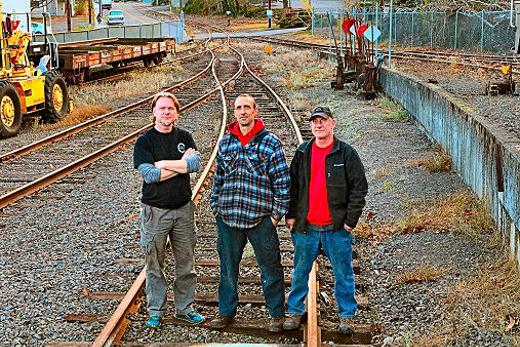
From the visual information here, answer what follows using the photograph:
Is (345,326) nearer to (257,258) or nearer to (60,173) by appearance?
(257,258)

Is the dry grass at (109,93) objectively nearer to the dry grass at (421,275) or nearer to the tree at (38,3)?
the tree at (38,3)

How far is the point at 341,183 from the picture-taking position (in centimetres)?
586

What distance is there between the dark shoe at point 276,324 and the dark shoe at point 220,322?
12.1 inches

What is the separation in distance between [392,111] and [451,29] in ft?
72.1

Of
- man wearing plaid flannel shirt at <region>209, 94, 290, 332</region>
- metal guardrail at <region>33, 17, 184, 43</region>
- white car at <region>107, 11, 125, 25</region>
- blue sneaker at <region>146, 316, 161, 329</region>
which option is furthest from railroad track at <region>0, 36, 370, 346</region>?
white car at <region>107, 11, 125, 25</region>

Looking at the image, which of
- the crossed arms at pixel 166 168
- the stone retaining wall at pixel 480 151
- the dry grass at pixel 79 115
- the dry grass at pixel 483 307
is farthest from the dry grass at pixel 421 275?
the dry grass at pixel 79 115

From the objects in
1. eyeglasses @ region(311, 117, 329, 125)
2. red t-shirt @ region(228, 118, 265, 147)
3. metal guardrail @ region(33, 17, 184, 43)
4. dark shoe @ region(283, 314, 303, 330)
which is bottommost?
dark shoe @ region(283, 314, 303, 330)

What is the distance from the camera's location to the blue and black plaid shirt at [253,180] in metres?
5.87

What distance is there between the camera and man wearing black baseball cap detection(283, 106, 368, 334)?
5855 millimetres

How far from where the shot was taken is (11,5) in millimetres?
17703

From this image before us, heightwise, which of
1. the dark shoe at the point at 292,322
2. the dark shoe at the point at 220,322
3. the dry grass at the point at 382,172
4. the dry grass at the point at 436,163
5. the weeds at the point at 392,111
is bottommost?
the dark shoe at the point at 220,322

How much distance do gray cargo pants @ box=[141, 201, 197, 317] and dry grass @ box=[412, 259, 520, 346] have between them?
1778 millimetres

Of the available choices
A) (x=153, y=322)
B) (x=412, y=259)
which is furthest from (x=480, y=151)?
(x=153, y=322)

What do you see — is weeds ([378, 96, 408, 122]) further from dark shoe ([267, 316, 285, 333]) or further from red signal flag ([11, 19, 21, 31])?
dark shoe ([267, 316, 285, 333])
